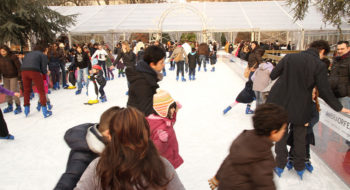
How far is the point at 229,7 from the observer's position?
20.6 meters

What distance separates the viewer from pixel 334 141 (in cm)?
316

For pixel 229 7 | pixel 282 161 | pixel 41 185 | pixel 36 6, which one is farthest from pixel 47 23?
pixel 229 7

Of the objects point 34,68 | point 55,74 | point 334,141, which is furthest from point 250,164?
point 55,74

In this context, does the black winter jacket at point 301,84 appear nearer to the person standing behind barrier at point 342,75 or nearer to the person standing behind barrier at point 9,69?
the person standing behind barrier at point 342,75

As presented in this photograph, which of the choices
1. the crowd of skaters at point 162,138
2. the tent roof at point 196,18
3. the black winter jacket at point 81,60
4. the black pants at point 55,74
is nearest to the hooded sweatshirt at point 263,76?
the crowd of skaters at point 162,138

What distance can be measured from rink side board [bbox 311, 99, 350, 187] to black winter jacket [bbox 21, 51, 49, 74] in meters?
4.82

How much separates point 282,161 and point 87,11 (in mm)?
21384

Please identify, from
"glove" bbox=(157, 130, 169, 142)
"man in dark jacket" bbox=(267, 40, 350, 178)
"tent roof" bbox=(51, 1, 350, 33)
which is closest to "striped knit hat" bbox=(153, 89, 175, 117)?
"glove" bbox=(157, 130, 169, 142)

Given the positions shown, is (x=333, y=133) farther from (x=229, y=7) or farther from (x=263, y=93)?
(x=229, y=7)

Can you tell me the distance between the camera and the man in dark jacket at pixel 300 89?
2533 millimetres

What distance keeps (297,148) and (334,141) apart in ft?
2.10

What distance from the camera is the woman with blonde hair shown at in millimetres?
1065

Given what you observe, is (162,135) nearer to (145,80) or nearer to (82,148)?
(145,80)

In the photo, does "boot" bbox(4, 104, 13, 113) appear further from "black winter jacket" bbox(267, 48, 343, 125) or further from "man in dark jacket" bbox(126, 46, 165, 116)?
"black winter jacket" bbox(267, 48, 343, 125)
